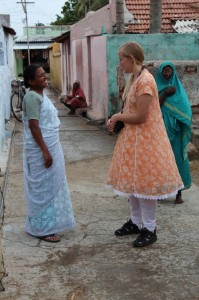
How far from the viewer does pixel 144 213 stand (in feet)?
14.0

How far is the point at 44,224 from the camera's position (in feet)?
14.5

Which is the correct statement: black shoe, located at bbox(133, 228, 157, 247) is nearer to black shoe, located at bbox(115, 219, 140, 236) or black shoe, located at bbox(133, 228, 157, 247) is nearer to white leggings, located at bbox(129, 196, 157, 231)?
white leggings, located at bbox(129, 196, 157, 231)

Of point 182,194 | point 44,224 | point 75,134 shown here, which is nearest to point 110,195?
point 182,194

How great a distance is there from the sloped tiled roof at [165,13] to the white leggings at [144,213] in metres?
9.09

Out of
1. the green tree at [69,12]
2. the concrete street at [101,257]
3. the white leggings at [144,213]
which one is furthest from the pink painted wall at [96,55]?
the green tree at [69,12]

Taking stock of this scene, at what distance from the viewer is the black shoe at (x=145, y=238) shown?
4.28 m

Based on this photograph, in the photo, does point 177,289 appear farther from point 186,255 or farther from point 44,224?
point 44,224

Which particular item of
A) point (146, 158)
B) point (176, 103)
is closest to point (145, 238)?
point (146, 158)

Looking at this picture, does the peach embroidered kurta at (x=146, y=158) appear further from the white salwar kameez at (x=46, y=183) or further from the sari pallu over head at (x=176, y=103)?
the sari pallu over head at (x=176, y=103)

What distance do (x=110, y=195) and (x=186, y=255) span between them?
1985mm

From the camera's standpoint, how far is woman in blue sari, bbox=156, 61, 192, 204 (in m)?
5.19

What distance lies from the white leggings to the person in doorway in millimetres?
609

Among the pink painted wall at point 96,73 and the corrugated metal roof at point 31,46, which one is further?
the corrugated metal roof at point 31,46

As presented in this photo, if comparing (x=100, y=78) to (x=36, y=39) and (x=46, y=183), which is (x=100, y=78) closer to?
Result: (x=46, y=183)
